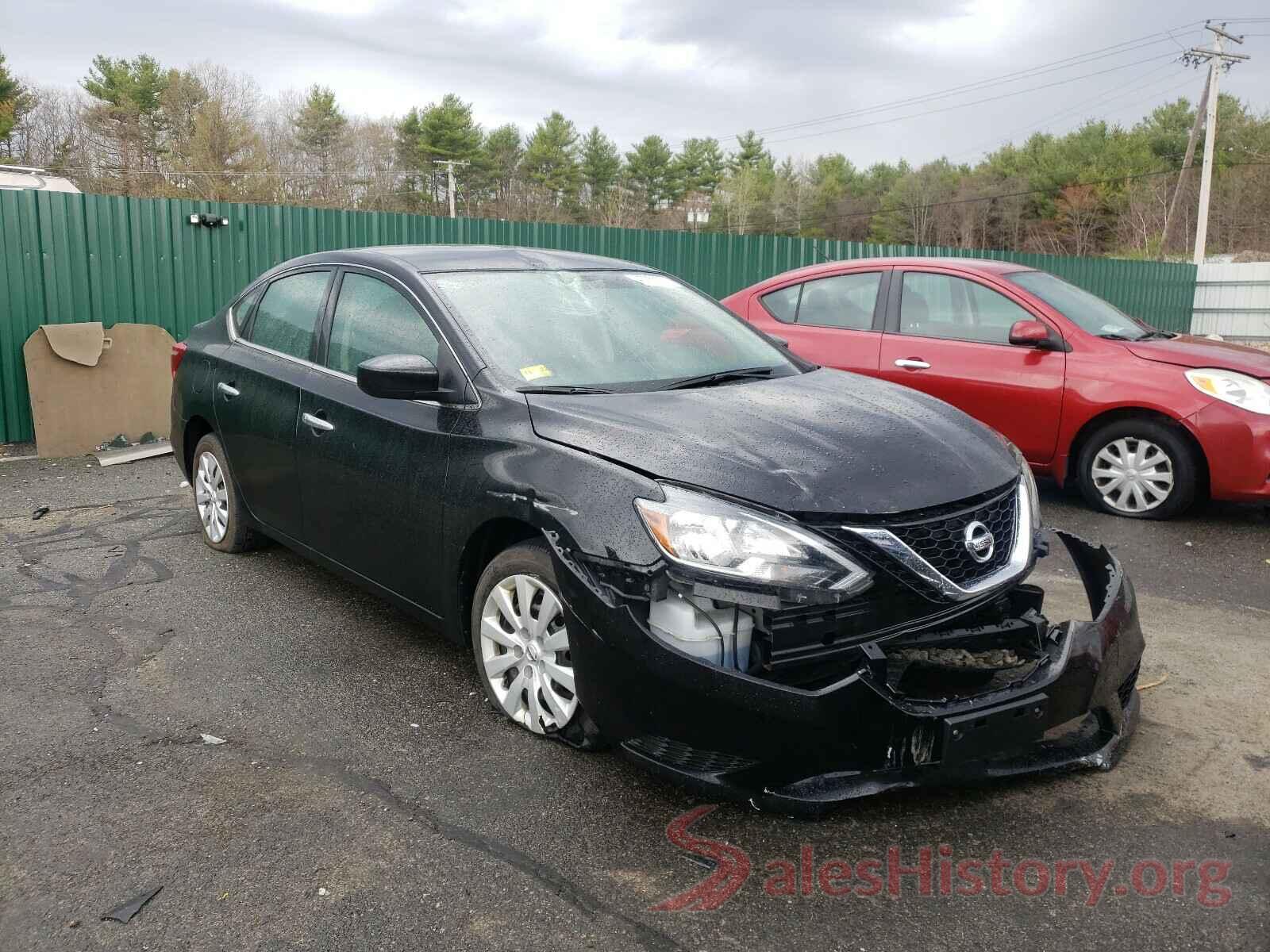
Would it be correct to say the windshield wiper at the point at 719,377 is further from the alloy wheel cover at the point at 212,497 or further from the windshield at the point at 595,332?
the alloy wheel cover at the point at 212,497

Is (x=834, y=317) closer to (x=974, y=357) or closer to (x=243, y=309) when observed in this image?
(x=974, y=357)

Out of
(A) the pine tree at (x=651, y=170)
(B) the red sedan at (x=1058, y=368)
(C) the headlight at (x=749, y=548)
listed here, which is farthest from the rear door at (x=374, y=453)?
(A) the pine tree at (x=651, y=170)

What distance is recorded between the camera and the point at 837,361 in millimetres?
7250

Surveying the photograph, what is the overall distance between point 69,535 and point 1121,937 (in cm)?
579

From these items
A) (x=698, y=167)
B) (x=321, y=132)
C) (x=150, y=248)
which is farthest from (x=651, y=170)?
(x=150, y=248)

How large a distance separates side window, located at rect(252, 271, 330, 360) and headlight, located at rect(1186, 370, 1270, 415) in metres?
4.99

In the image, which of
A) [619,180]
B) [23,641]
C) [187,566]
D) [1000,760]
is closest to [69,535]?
[187,566]

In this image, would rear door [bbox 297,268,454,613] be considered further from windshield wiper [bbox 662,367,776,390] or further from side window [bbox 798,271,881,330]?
side window [bbox 798,271,881,330]

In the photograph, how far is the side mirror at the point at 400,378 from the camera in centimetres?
351

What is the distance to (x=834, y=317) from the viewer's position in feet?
24.4

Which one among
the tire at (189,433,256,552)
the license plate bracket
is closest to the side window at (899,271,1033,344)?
the tire at (189,433,256,552)

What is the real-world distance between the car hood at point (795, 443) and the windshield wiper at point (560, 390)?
43mm

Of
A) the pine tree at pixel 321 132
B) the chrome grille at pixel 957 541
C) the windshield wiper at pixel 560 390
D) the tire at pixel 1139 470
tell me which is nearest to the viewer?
the chrome grille at pixel 957 541

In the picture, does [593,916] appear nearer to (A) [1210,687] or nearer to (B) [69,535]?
(A) [1210,687]
